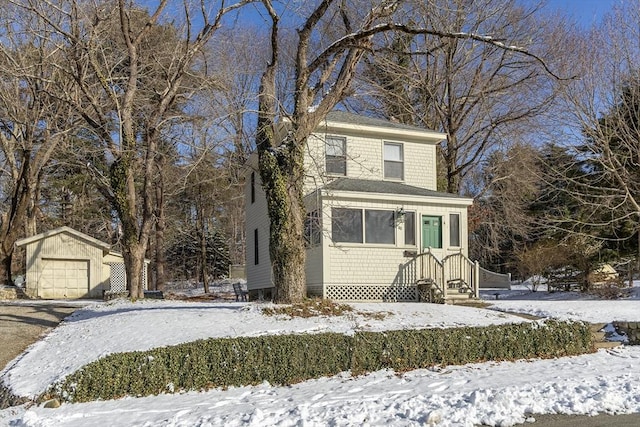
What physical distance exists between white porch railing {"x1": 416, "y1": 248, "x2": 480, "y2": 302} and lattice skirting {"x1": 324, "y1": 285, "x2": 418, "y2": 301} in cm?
35

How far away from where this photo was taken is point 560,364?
980 centimetres

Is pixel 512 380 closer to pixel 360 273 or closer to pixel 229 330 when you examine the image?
pixel 229 330

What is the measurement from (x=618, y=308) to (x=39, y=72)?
1895cm

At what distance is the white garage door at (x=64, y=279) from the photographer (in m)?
25.7

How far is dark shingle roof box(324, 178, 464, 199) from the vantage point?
16622mm

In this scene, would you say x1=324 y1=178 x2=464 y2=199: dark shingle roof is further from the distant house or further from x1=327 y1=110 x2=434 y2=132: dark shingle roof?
the distant house

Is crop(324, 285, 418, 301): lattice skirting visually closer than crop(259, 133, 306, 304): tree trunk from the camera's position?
No

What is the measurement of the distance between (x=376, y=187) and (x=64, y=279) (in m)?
16.4

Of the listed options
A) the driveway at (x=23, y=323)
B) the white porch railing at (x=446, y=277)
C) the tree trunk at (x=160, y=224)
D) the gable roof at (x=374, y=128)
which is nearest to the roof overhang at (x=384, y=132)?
the gable roof at (x=374, y=128)

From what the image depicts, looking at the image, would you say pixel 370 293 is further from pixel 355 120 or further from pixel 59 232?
pixel 59 232

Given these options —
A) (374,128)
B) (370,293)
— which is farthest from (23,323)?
(374,128)

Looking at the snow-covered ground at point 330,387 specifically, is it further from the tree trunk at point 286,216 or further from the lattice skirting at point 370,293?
the lattice skirting at point 370,293

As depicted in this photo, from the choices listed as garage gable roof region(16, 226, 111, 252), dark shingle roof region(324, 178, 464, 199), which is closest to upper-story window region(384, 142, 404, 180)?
dark shingle roof region(324, 178, 464, 199)

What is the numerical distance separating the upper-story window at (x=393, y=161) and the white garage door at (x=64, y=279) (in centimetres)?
1544
